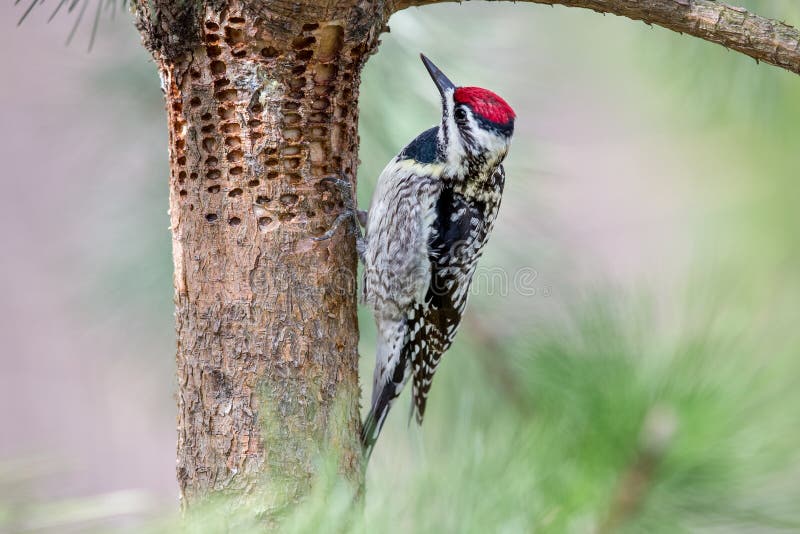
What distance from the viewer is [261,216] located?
1.41 m

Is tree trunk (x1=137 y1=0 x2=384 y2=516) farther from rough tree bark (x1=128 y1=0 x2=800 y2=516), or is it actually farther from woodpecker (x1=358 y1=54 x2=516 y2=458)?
woodpecker (x1=358 y1=54 x2=516 y2=458)

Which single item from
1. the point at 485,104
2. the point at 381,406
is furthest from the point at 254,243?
the point at 381,406

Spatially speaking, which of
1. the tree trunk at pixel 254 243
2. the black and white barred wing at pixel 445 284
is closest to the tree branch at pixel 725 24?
the tree trunk at pixel 254 243

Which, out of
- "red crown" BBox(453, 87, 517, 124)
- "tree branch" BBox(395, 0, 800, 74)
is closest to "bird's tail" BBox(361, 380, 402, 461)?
"red crown" BBox(453, 87, 517, 124)

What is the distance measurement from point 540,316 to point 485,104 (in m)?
0.50

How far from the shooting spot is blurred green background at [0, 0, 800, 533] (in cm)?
85

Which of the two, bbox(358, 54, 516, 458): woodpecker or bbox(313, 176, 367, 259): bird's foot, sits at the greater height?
bbox(313, 176, 367, 259): bird's foot

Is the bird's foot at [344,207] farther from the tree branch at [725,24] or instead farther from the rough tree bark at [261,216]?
the tree branch at [725,24]

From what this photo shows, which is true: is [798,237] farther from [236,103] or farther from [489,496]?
[489,496]

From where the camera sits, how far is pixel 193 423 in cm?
138

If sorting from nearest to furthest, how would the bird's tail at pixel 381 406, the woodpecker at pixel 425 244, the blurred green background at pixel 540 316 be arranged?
the blurred green background at pixel 540 316 → the woodpecker at pixel 425 244 → the bird's tail at pixel 381 406

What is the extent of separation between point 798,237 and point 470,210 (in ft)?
4.04

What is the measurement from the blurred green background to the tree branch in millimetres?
362

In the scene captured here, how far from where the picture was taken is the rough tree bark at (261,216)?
4.33 feet
